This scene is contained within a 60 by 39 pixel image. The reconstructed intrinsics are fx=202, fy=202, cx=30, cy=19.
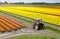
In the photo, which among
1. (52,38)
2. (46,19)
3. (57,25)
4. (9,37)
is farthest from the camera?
(46,19)

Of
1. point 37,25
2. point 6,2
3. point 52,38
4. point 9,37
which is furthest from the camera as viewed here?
point 6,2

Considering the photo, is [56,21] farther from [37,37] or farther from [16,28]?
[37,37]

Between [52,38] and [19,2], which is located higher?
[52,38]

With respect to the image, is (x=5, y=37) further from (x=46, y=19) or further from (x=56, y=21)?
(x=46, y=19)

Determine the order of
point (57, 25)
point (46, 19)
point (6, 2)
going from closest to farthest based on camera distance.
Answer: point (57, 25) → point (46, 19) → point (6, 2)

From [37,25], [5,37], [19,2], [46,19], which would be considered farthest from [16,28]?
[19,2]

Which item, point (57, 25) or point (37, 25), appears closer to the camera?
point (37, 25)

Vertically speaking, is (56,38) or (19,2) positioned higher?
(56,38)

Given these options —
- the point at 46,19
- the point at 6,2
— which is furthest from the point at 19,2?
the point at 46,19

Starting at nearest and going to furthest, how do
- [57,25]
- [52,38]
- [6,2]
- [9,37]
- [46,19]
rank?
[52,38] < [9,37] < [57,25] < [46,19] < [6,2]

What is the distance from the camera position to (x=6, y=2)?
8581cm

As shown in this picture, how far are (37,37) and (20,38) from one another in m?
1.31

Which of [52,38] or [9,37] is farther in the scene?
[9,37]

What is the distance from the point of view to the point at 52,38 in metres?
14.5
